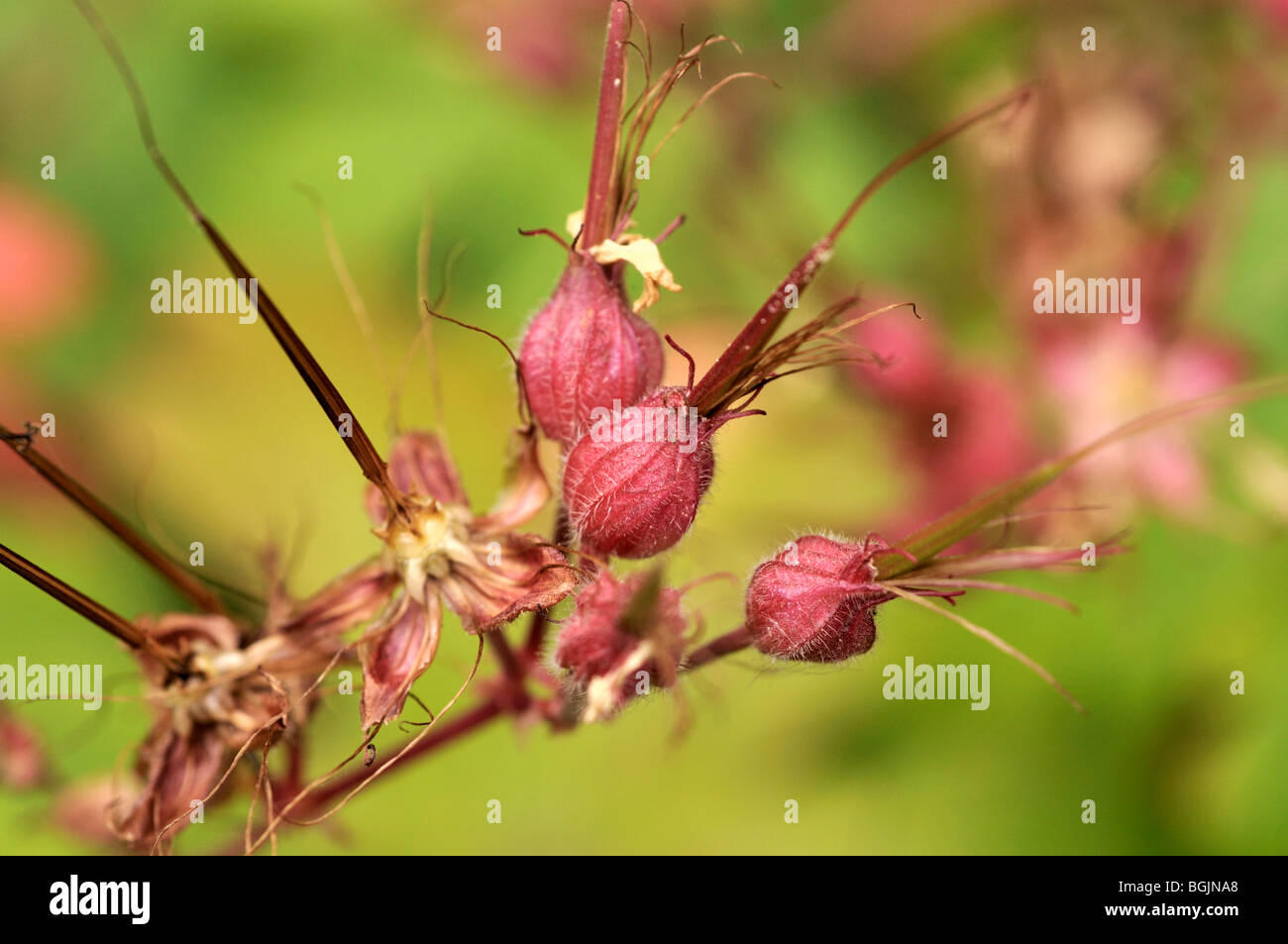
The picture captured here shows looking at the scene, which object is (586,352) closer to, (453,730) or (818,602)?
(818,602)

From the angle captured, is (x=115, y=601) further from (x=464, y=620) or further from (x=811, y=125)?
(x=811, y=125)

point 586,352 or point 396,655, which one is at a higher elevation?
point 586,352

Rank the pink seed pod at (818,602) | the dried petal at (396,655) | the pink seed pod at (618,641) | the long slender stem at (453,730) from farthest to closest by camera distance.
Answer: the long slender stem at (453,730) → the dried petal at (396,655) → the pink seed pod at (818,602) → the pink seed pod at (618,641)

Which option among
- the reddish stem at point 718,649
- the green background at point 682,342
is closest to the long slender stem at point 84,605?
the green background at point 682,342

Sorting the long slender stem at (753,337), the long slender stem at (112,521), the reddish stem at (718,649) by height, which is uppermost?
the long slender stem at (753,337)

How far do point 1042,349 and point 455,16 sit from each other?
75.7 inches

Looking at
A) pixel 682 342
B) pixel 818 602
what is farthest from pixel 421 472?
pixel 682 342

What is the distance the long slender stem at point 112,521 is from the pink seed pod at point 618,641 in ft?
2.24

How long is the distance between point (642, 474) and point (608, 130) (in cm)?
45

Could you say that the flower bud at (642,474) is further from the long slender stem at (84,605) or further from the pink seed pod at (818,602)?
the long slender stem at (84,605)

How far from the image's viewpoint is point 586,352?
59.6 inches

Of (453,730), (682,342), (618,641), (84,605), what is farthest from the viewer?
(682,342)

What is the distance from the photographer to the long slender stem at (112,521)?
4.88ft

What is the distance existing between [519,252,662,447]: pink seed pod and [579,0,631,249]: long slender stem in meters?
Result: 0.06
